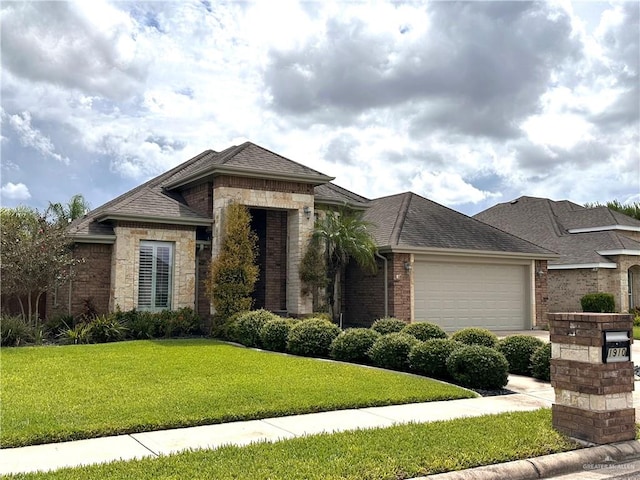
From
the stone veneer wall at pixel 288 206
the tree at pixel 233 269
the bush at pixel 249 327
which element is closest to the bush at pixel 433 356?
the bush at pixel 249 327

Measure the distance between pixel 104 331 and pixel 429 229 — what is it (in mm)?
11526

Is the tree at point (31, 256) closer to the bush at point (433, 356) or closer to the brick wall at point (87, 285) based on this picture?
the brick wall at point (87, 285)

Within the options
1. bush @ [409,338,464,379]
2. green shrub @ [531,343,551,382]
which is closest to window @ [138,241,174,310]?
bush @ [409,338,464,379]

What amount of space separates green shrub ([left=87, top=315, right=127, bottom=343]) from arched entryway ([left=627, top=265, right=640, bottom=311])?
23.1m

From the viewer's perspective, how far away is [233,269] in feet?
56.6

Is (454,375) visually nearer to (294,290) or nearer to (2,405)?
(2,405)

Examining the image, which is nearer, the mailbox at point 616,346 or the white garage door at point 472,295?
the mailbox at point 616,346

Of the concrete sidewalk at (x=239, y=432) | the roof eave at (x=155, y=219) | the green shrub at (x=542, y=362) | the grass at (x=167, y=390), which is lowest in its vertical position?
the concrete sidewalk at (x=239, y=432)

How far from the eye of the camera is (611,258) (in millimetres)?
26344

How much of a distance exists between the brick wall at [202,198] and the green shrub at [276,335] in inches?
203

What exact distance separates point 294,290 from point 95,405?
11.3 meters

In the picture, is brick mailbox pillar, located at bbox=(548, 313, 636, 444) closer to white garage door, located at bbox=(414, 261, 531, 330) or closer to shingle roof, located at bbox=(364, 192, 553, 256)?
shingle roof, located at bbox=(364, 192, 553, 256)

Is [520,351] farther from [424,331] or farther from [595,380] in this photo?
[595,380]

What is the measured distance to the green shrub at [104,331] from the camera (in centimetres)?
1530
